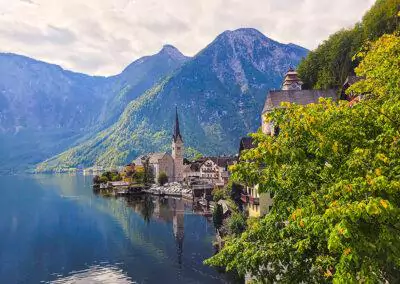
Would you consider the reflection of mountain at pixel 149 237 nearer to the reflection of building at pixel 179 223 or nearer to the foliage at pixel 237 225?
the reflection of building at pixel 179 223

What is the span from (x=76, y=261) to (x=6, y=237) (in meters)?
28.7

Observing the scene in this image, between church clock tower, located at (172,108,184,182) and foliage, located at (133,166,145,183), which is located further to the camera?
church clock tower, located at (172,108,184,182)

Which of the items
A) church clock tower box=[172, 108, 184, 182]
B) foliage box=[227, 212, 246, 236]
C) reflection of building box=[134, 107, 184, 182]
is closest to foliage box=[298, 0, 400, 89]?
foliage box=[227, 212, 246, 236]

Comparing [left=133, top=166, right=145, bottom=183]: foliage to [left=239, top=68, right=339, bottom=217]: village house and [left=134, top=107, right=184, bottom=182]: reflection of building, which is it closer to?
[left=134, top=107, right=184, bottom=182]: reflection of building

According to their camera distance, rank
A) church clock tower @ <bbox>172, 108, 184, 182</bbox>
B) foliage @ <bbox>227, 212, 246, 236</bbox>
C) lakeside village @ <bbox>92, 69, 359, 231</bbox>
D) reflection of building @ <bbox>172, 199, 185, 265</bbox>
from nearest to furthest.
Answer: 1. foliage @ <bbox>227, 212, 246, 236</bbox>
2. reflection of building @ <bbox>172, 199, 185, 265</bbox>
3. lakeside village @ <bbox>92, 69, 359, 231</bbox>
4. church clock tower @ <bbox>172, 108, 184, 182</bbox>

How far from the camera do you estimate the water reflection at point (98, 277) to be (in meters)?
49.8

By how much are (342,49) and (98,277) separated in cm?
7490

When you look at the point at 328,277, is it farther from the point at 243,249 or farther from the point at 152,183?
the point at 152,183

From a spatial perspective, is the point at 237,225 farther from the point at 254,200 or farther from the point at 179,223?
the point at 179,223

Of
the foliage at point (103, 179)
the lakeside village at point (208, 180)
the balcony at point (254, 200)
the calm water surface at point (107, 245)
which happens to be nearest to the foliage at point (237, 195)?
the lakeside village at point (208, 180)

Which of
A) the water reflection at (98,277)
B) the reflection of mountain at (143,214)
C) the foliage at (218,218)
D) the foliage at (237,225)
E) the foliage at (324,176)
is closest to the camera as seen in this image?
the foliage at (324,176)

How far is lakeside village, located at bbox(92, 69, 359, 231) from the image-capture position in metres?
69.5

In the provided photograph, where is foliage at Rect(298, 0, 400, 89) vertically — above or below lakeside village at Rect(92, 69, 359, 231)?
above

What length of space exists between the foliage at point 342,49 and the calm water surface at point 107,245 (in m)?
43.2
